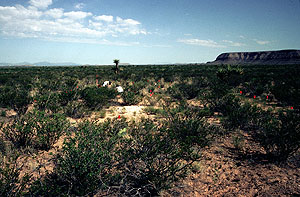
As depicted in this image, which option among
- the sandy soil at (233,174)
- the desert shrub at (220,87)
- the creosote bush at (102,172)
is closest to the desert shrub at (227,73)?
the desert shrub at (220,87)

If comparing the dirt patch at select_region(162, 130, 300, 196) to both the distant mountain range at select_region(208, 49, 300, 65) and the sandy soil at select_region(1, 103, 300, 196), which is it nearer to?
the sandy soil at select_region(1, 103, 300, 196)

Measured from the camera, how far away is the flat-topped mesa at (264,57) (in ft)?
316

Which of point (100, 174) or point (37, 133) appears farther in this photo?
point (37, 133)

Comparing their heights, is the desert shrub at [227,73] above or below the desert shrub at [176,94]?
above

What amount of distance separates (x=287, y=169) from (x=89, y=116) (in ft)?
21.5

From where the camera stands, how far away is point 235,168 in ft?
12.0

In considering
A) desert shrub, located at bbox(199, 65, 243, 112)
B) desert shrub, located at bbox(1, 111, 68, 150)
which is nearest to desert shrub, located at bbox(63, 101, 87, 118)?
desert shrub, located at bbox(1, 111, 68, 150)

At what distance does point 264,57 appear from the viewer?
11662cm

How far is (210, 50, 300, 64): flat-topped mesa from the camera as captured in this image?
316ft

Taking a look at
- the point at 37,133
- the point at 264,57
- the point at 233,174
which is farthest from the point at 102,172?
the point at 264,57

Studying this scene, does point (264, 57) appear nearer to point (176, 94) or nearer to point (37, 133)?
point (176, 94)

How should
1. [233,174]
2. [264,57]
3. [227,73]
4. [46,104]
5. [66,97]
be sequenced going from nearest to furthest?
[233,174] < [46,104] < [66,97] < [227,73] < [264,57]

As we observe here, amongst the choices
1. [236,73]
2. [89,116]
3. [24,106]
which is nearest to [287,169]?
[89,116]

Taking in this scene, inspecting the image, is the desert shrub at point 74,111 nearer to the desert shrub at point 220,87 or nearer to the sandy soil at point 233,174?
the sandy soil at point 233,174
